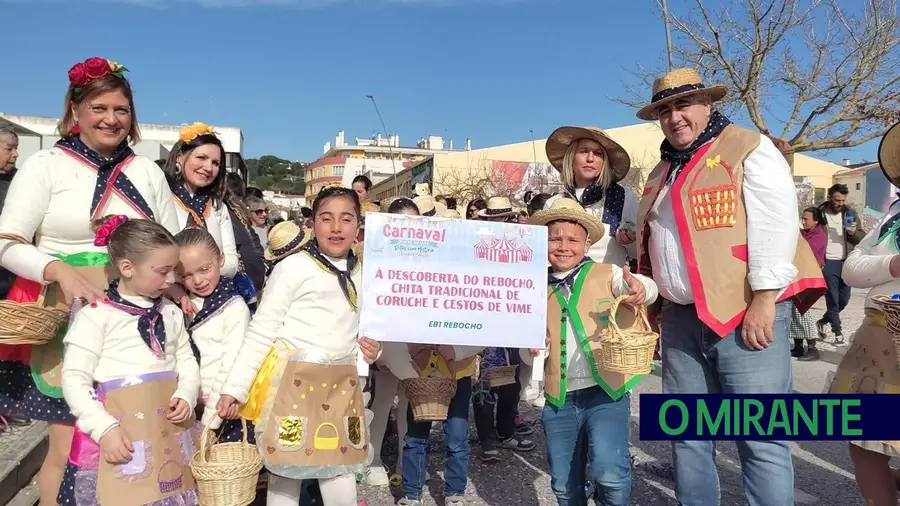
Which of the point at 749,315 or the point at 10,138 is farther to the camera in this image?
the point at 10,138

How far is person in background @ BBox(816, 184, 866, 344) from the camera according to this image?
31.0ft

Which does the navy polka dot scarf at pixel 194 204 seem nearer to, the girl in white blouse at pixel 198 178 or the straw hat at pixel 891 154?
the girl in white blouse at pixel 198 178

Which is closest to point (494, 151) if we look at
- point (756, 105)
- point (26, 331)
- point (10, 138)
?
point (756, 105)

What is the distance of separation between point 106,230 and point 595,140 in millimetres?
2862

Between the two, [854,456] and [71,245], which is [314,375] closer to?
[71,245]

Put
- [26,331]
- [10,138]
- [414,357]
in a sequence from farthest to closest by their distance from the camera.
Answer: [10,138] → [414,357] → [26,331]

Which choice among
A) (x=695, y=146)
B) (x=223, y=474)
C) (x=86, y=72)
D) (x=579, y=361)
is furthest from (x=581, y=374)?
(x=86, y=72)

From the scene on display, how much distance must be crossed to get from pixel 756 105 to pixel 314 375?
13.4 metres

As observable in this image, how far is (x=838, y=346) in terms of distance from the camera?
30.9 ft

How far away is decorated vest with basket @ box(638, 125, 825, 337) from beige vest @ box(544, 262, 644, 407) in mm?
456

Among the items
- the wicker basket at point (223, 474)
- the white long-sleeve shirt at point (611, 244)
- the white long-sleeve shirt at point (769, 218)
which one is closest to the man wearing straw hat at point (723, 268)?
the white long-sleeve shirt at point (769, 218)

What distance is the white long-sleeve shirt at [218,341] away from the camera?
3145 mm

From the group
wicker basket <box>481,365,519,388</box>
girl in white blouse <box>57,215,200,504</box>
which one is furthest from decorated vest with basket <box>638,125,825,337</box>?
girl in white blouse <box>57,215,200,504</box>

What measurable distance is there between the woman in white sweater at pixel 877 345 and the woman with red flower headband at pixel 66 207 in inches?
148
